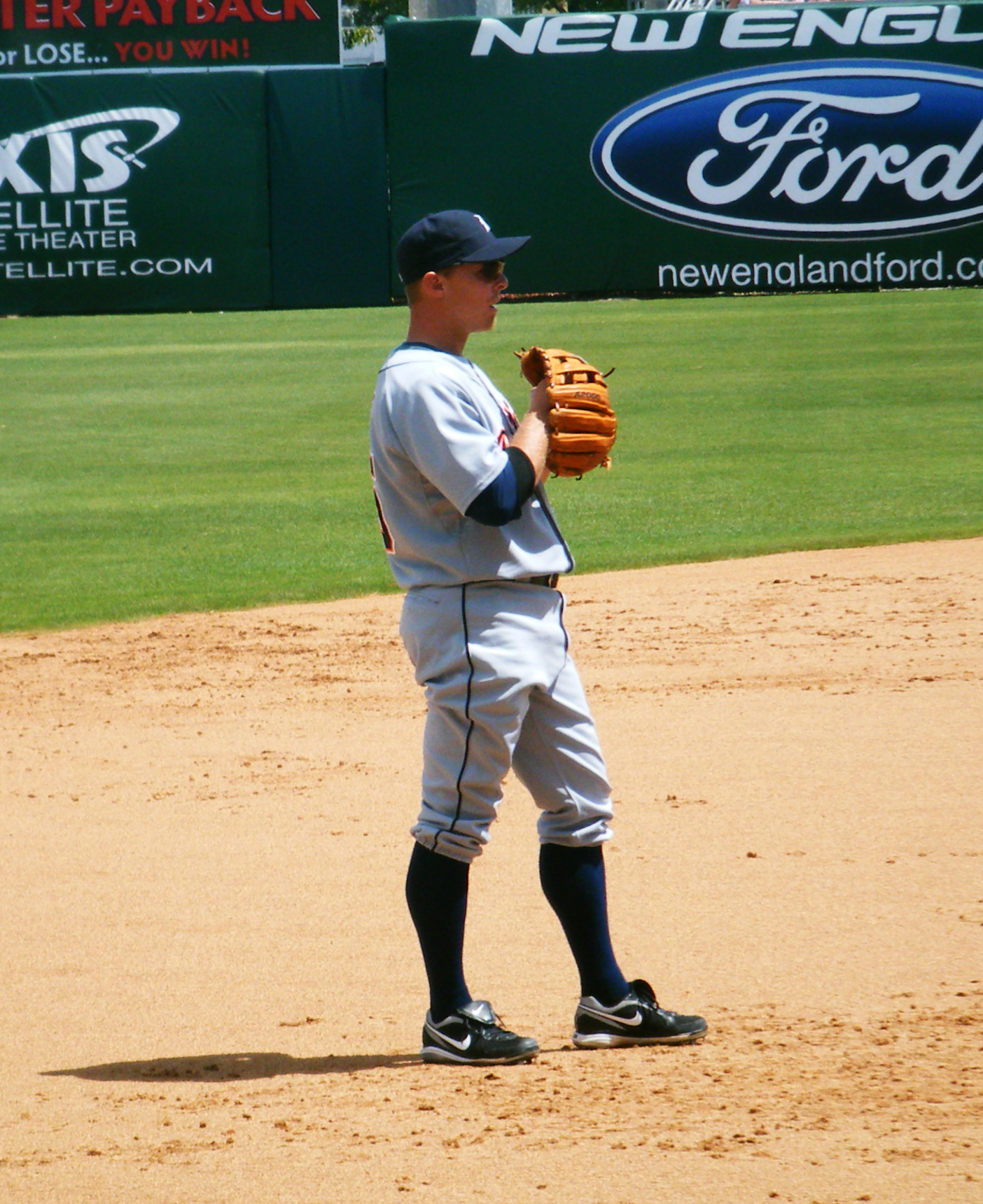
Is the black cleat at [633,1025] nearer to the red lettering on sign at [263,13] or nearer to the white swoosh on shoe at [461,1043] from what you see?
the white swoosh on shoe at [461,1043]

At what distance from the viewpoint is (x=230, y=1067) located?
9.66ft

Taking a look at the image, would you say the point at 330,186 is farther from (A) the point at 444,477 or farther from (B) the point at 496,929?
(A) the point at 444,477

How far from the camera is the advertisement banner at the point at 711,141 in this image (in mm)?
10883

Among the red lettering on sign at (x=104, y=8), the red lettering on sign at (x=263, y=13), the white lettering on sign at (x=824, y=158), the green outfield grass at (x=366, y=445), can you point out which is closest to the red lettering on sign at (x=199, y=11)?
the red lettering on sign at (x=263, y=13)

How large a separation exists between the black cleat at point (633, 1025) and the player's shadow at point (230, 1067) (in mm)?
334

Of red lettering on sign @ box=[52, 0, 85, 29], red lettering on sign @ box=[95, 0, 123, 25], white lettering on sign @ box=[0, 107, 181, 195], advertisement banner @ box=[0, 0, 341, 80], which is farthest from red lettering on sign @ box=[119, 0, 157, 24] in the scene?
white lettering on sign @ box=[0, 107, 181, 195]

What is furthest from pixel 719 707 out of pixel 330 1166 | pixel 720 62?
pixel 720 62

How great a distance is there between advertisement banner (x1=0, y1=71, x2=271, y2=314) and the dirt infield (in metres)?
5.84

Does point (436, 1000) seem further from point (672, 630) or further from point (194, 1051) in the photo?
point (672, 630)

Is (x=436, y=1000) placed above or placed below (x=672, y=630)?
above

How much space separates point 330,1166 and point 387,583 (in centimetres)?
602

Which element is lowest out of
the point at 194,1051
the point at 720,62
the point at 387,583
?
the point at 387,583

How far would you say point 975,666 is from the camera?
6102mm

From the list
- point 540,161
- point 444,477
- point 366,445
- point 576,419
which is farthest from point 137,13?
point 444,477
